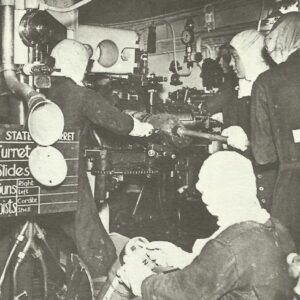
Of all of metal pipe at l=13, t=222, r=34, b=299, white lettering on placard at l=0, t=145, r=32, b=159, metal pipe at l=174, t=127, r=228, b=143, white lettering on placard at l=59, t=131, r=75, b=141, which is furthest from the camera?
metal pipe at l=174, t=127, r=228, b=143

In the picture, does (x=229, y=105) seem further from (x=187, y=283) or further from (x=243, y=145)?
(x=187, y=283)

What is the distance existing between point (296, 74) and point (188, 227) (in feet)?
12.0

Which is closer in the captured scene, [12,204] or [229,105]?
[12,204]

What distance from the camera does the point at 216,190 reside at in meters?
2.02

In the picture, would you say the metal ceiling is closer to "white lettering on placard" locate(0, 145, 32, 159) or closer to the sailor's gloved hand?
"white lettering on placard" locate(0, 145, 32, 159)

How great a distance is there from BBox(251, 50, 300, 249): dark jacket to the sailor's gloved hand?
4.11ft

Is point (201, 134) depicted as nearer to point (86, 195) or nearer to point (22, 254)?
point (86, 195)

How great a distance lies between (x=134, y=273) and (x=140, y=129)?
71.8 inches

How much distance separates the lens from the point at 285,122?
123 inches

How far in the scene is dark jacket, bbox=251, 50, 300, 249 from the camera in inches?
121

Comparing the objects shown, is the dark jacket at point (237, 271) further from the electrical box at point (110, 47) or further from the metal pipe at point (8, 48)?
the electrical box at point (110, 47)

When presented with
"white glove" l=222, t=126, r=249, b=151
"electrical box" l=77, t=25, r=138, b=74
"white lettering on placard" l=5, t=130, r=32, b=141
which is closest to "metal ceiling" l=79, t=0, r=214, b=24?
"electrical box" l=77, t=25, r=138, b=74

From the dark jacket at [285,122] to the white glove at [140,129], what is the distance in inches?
40.9

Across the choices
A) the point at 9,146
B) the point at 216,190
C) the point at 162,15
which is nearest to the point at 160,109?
the point at 9,146
